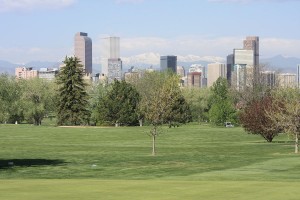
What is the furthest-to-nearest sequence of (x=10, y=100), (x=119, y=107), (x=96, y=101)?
(x=96, y=101) → (x=119, y=107) → (x=10, y=100)

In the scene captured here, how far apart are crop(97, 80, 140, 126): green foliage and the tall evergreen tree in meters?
4.73

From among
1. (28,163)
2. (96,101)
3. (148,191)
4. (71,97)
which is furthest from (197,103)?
(148,191)

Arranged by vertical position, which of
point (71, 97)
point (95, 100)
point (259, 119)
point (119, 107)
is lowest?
point (259, 119)

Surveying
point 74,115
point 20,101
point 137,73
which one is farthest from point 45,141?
point 137,73

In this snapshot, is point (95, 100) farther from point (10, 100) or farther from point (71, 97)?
point (10, 100)

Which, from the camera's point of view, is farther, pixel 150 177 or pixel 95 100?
pixel 95 100

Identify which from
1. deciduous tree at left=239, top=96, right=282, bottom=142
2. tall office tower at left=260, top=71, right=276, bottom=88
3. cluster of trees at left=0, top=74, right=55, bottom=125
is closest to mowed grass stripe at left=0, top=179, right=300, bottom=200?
deciduous tree at left=239, top=96, right=282, bottom=142

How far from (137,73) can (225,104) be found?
45028 mm

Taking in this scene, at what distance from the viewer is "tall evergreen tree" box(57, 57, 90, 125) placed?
356ft

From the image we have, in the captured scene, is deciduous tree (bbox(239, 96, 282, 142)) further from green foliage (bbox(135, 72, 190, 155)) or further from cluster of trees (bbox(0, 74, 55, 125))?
cluster of trees (bbox(0, 74, 55, 125))

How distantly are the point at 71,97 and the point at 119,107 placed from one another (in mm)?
Result: 8893

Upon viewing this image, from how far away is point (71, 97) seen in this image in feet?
357

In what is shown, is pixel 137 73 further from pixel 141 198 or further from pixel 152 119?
pixel 141 198

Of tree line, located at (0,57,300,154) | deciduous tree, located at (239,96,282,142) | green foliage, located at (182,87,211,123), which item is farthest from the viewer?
green foliage, located at (182,87,211,123)
